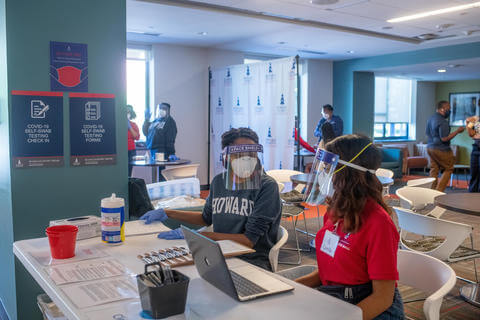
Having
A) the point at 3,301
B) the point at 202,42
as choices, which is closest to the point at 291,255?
the point at 3,301

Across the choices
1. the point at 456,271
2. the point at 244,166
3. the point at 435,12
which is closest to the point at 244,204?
the point at 244,166

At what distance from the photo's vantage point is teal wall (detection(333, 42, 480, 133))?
29.9 ft

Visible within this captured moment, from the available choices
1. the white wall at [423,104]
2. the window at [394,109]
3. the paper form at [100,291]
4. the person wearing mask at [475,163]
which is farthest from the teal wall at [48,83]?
the white wall at [423,104]

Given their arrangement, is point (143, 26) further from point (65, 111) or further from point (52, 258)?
point (52, 258)

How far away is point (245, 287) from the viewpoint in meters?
1.49

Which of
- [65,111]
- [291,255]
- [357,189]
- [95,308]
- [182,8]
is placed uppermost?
[182,8]

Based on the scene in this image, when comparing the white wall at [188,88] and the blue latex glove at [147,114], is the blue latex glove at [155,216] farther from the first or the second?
the white wall at [188,88]

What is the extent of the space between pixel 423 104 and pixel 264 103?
27.1 feet

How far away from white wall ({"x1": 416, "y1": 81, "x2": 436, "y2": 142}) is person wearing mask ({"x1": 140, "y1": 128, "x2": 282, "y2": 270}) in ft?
39.9

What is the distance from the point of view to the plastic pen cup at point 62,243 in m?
1.78

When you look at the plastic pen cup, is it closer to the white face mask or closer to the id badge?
the white face mask

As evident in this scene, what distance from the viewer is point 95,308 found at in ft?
4.30

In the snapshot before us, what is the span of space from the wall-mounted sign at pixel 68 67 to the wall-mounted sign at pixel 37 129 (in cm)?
8

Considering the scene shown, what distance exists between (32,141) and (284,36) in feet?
18.3
